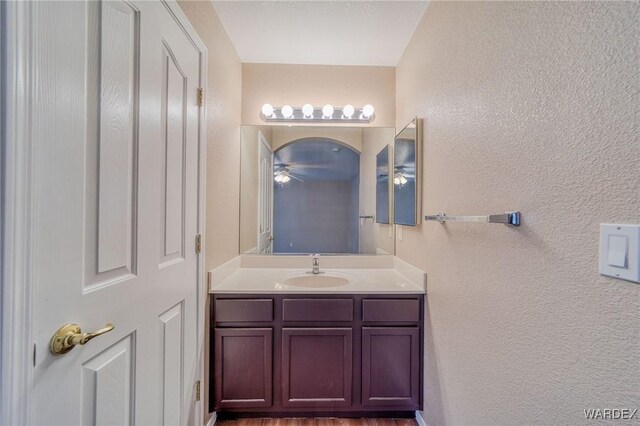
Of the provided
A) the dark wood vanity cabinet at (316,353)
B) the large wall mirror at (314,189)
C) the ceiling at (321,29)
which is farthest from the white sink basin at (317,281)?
the ceiling at (321,29)

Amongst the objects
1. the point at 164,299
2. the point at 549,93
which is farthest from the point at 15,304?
the point at 549,93

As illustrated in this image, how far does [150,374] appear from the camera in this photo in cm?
101

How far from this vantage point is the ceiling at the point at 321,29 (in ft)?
5.09

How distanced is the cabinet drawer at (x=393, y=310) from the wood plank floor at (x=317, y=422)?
0.65 m

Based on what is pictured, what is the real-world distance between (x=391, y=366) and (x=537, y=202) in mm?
1271

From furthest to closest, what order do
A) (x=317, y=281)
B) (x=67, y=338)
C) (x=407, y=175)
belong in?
1. (x=317, y=281)
2. (x=407, y=175)
3. (x=67, y=338)

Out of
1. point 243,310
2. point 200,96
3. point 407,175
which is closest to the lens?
point 200,96

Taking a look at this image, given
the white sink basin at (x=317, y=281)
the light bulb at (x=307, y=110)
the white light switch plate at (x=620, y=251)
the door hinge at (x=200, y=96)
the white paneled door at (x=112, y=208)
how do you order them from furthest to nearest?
the light bulb at (x=307, y=110)
the white sink basin at (x=317, y=281)
the door hinge at (x=200, y=96)
the white paneled door at (x=112, y=208)
the white light switch plate at (x=620, y=251)

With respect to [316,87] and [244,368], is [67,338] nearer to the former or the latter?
[244,368]

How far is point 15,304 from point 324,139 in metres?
1.91

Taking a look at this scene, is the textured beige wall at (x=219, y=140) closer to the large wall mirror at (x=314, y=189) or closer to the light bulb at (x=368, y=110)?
the large wall mirror at (x=314, y=189)

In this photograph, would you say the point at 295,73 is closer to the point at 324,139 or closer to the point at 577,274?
the point at 324,139

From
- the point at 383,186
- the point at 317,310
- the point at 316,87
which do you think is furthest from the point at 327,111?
the point at 317,310

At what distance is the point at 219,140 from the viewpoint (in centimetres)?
167
